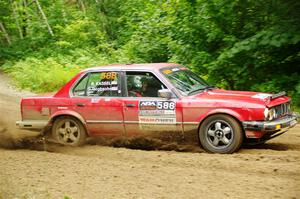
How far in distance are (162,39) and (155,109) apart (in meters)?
7.45

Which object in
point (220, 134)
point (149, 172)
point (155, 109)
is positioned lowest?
point (149, 172)

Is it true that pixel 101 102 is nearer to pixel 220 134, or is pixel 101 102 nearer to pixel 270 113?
pixel 220 134

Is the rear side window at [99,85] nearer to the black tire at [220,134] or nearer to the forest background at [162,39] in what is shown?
the black tire at [220,134]

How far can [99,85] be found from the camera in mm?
8602

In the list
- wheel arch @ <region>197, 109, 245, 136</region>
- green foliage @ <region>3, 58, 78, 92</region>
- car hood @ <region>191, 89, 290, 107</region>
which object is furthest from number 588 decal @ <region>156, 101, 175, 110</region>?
green foliage @ <region>3, 58, 78, 92</region>

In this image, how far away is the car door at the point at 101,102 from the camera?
328 inches

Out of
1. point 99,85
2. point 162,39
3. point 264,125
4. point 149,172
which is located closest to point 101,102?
point 99,85

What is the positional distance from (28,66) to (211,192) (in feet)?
54.7

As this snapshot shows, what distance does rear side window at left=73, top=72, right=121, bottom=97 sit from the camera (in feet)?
27.8

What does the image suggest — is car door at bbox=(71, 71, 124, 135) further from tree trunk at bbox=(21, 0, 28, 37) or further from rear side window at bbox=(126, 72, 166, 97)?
tree trunk at bbox=(21, 0, 28, 37)

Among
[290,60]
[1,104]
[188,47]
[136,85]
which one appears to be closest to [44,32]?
[1,104]

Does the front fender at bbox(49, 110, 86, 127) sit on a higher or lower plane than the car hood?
lower

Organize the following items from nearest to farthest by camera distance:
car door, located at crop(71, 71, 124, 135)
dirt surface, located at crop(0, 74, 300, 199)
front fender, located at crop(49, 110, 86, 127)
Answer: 1. dirt surface, located at crop(0, 74, 300, 199)
2. car door, located at crop(71, 71, 124, 135)
3. front fender, located at crop(49, 110, 86, 127)

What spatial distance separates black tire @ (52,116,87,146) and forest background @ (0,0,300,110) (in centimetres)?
440
